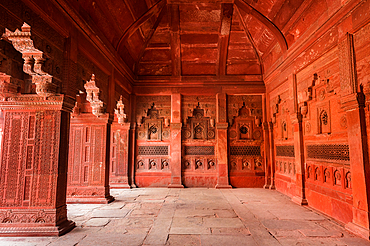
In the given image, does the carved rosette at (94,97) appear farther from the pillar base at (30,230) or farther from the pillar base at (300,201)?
the pillar base at (300,201)

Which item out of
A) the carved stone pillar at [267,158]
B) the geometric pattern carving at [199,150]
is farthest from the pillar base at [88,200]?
the carved stone pillar at [267,158]

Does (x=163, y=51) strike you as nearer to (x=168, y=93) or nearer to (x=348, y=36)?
(x=168, y=93)

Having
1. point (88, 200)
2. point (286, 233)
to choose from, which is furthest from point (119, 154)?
point (286, 233)

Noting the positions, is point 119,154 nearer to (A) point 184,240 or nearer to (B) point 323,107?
(A) point 184,240

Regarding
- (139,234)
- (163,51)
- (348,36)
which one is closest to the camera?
(139,234)

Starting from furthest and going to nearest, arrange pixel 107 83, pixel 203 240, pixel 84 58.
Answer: pixel 107 83 < pixel 84 58 < pixel 203 240

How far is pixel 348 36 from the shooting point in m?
4.43

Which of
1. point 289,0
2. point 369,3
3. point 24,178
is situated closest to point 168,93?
point 289,0

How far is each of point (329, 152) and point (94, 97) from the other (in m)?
6.09

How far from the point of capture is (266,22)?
7152mm

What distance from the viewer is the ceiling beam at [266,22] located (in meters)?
7.08

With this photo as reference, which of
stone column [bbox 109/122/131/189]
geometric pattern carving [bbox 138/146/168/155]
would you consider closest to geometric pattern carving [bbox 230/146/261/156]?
geometric pattern carving [bbox 138/146/168/155]

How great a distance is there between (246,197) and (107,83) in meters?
5.60

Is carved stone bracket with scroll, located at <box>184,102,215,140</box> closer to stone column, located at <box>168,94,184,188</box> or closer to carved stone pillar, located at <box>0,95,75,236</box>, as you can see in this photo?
stone column, located at <box>168,94,184,188</box>
